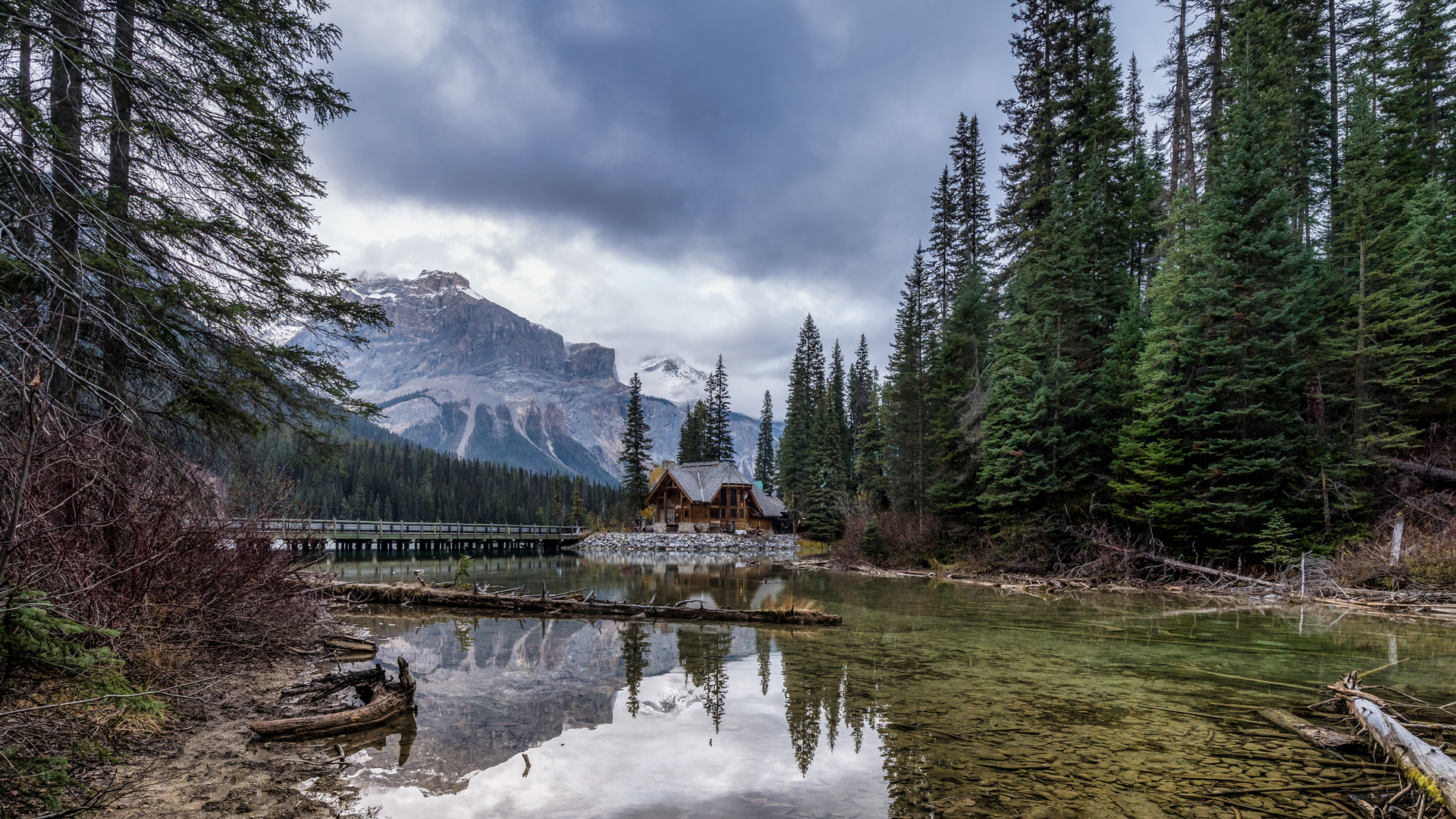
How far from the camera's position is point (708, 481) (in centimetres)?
5653

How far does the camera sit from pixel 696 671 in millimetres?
10828

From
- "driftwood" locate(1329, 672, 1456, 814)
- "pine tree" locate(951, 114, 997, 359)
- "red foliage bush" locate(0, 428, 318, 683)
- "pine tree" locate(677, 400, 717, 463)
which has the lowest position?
"driftwood" locate(1329, 672, 1456, 814)

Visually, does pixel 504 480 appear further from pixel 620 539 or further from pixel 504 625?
pixel 504 625

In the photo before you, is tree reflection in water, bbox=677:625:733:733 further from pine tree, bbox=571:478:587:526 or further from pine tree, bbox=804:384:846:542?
pine tree, bbox=571:478:587:526

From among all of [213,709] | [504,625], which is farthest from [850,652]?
[213,709]

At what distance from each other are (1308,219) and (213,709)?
114 feet

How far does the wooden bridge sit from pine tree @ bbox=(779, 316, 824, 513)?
19384mm

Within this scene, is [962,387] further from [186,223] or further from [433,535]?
[433,535]

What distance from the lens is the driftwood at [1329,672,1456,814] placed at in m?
4.93

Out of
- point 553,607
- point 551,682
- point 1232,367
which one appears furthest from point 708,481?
point 551,682

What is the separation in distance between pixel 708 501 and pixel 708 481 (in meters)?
2.10

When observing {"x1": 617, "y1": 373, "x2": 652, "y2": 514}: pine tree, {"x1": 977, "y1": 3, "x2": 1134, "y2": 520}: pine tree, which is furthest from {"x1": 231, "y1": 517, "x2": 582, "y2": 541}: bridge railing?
{"x1": 977, "y1": 3, "x2": 1134, "y2": 520}: pine tree

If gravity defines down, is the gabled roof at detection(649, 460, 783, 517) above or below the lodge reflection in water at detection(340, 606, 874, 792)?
above

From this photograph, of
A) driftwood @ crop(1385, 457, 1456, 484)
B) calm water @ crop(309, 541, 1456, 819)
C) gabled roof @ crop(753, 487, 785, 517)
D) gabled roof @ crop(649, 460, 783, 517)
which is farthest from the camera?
gabled roof @ crop(753, 487, 785, 517)
